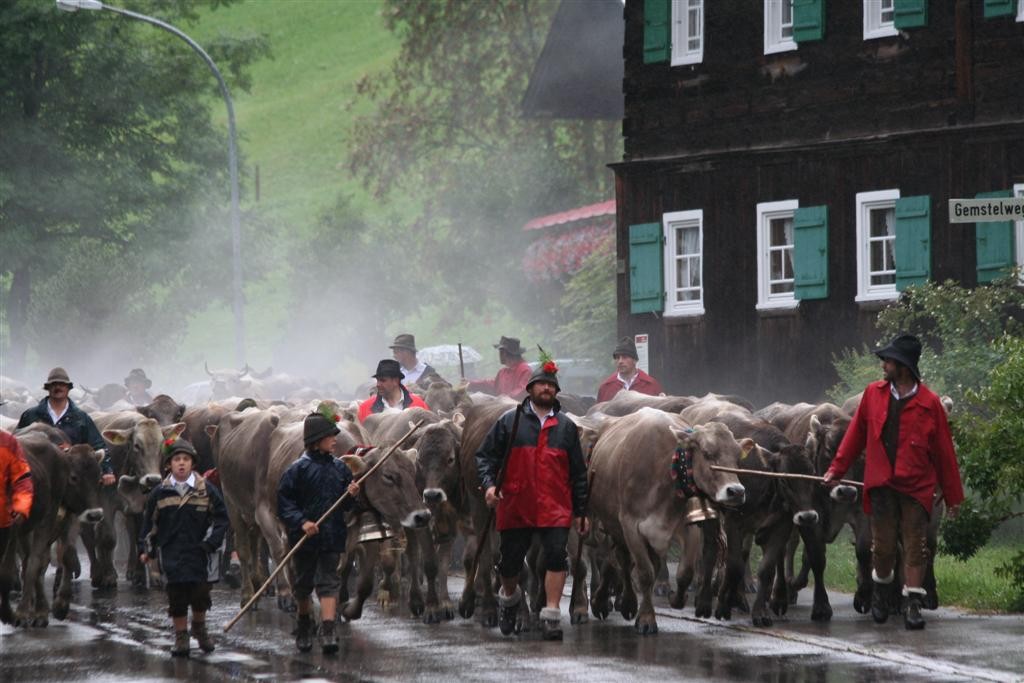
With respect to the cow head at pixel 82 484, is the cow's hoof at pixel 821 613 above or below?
below

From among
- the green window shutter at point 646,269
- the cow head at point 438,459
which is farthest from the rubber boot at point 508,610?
the green window shutter at point 646,269

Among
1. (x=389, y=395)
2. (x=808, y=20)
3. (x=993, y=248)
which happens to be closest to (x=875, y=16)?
(x=808, y=20)

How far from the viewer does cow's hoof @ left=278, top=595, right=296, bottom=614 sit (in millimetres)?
16781

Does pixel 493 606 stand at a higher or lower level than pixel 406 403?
lower

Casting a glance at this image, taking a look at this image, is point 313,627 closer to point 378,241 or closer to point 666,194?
point 666,194

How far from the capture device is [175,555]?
14.2 m

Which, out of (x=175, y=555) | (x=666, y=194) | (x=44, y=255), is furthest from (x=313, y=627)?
(x=44, y=255)

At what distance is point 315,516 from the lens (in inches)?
566

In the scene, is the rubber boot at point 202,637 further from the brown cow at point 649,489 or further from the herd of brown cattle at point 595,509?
the brown cow at point 649,489

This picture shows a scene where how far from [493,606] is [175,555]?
2.91 m

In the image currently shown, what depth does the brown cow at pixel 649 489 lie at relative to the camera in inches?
593

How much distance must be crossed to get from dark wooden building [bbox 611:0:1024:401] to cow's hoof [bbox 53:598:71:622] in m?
14.4

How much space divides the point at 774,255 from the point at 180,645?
18480mm

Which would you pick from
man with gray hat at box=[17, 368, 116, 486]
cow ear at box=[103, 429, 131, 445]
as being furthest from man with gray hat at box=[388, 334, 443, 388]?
man with gray hat at box=[17, 368, 116, 486]
